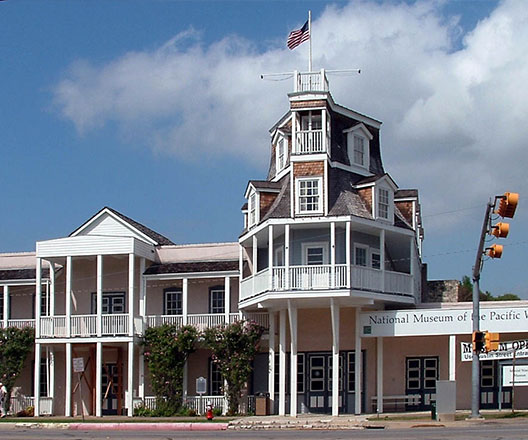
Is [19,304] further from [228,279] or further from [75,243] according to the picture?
[228,279]

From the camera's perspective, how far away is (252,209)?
42.6m

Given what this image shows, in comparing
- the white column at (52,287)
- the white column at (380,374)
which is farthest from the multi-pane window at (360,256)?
the white column at (52,287)

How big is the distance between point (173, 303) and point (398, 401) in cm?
1198

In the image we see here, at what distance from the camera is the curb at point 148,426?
35656 mm

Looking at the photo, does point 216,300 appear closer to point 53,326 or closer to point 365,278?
point 53,326

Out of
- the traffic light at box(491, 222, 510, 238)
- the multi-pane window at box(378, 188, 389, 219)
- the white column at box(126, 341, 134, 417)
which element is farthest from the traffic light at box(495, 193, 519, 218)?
the white column at box(126, 341, 134, 417)

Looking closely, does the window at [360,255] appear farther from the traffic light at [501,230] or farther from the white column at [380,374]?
the traffic light at [501,230]

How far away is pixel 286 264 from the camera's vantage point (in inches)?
1537

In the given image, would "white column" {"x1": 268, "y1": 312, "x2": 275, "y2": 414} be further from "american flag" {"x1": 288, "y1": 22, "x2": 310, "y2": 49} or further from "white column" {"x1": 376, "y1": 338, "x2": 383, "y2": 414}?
"american flag" {"x1": 288, "y1": 22, "x2": 310, "y2": 49}

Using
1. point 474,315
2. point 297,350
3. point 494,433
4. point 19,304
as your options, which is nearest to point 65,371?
point 19,304

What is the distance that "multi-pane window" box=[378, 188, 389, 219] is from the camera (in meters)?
40.8

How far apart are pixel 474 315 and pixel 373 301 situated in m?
6.03

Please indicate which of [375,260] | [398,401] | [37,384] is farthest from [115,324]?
[398,401]

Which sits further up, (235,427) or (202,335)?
(202,335)
